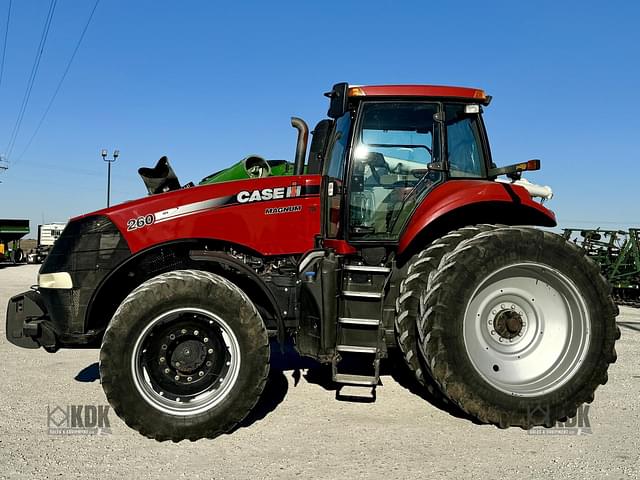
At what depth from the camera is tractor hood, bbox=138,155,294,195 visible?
187 inches

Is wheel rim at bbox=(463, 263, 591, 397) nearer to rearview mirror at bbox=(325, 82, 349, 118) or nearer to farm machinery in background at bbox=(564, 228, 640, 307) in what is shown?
rearview mirror at bbox=(325, 82, 349, 118)

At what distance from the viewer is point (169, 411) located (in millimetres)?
3664

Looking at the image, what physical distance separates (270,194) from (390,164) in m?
1.05

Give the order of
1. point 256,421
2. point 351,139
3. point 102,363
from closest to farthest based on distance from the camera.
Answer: point 102,363 < point 256,421 < point 351,139

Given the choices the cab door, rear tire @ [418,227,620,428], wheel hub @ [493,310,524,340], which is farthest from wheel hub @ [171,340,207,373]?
wheel hub @ [493,310,524,340]

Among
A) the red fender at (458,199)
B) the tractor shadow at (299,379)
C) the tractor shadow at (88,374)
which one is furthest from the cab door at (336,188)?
the tractor shadow at (88,374)

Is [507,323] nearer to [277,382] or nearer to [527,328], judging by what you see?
[527,328]

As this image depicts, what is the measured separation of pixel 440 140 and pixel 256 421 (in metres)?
2.73

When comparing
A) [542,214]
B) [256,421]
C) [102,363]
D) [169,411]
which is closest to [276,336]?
[256,421]

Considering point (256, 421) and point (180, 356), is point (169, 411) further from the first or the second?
point (256, 421)

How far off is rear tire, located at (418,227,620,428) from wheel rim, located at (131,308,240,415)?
1.45 metres

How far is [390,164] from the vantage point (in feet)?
14.5

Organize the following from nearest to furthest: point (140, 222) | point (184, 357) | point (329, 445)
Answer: point (329, 445)
point (184, 357)
point (140, 222)

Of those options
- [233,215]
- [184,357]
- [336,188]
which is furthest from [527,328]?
[184,357]
